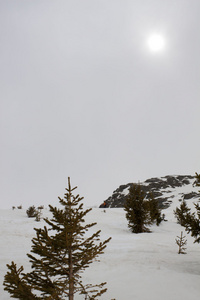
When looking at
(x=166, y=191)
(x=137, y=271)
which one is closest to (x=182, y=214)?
(x=137, y=271)

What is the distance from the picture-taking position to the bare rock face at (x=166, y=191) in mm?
65488

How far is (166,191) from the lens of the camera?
253ft

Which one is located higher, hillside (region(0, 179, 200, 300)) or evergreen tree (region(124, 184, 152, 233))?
evergreen tree (region(124, 184, 152, 233))

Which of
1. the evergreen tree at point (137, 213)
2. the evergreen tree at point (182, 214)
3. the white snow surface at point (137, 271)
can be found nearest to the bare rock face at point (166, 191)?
the evergreen tree at point (182, 214)

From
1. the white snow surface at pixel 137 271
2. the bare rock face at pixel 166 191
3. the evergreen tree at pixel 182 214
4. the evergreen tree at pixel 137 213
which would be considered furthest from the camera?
the bare rock face at pixel 166 191

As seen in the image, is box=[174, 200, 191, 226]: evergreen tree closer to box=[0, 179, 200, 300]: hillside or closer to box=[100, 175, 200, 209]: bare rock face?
box=[0, 179, 200, 300]: hillside

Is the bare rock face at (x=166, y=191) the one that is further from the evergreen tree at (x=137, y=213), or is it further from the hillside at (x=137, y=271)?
the hillside at (x=137, y=271)

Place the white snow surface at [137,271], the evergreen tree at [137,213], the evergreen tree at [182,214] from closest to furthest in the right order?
the white snow surface at [137,271] < the evergreen tree at [182,214] < the evergreen tree at [137,213]

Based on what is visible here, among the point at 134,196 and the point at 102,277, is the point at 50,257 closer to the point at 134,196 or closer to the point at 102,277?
the point at 102,277

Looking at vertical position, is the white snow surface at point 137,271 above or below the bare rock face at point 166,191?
below

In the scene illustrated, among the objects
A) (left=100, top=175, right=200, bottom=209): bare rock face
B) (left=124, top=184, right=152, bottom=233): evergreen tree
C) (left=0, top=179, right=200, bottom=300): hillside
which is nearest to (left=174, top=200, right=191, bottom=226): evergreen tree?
(left=0, top=179, right=200, bottom=300): hillside

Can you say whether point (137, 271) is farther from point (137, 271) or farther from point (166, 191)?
point (166, 191)

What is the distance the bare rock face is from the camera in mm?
65488

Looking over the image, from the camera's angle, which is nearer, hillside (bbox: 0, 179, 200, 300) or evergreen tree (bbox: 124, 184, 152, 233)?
hillside (bbox: 0, 179, 200, 300)
